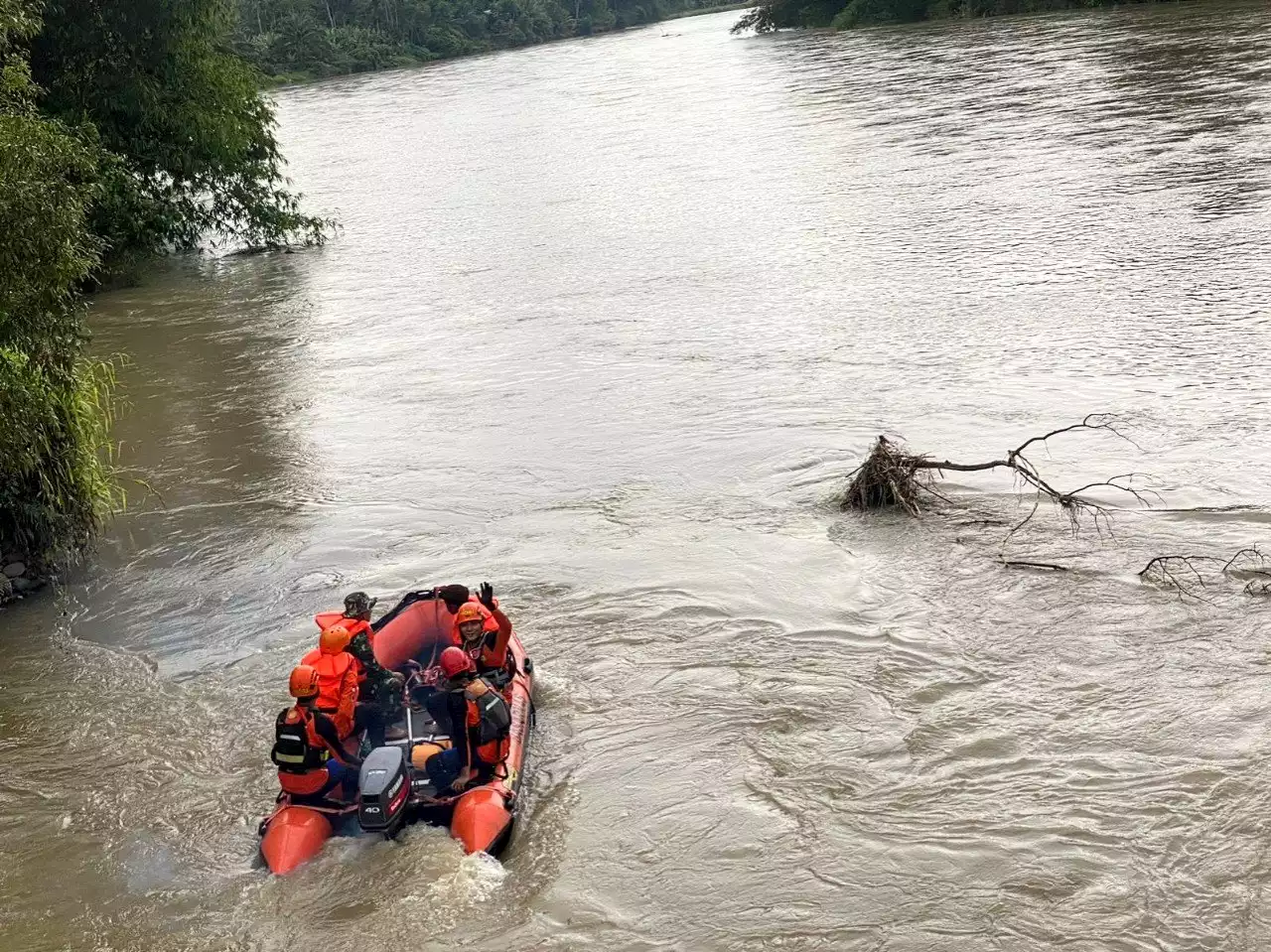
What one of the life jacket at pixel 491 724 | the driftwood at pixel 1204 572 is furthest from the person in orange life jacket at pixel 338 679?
the driftwood at pixel 1204 572

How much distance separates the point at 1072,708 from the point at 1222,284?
9.68 m

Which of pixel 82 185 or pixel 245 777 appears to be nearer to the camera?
pixel 245 777

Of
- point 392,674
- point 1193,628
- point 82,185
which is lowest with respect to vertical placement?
point 1193,628

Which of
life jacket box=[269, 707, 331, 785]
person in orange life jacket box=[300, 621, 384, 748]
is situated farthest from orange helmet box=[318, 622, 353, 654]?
life jacket box=[269, 707, 331, 785]

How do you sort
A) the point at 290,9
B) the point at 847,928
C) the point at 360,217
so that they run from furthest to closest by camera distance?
1. the point at 290,9
2. the point at 360,217
3. the point at 847,928

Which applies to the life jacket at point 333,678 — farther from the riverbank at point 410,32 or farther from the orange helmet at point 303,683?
the riverbank at point 410,32

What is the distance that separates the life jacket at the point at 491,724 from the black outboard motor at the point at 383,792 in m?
0.44

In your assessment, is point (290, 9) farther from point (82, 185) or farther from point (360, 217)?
point (82, 185)

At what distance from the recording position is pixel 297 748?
7348mm

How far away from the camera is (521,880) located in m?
7.25

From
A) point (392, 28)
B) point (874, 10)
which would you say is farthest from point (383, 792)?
point (392, 28)

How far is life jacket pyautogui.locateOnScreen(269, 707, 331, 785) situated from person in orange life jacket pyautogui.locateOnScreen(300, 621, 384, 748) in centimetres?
21

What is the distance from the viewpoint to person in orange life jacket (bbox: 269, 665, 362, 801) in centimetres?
737

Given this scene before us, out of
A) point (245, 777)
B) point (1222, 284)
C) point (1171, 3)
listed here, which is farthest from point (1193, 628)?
point (1171, 3)
